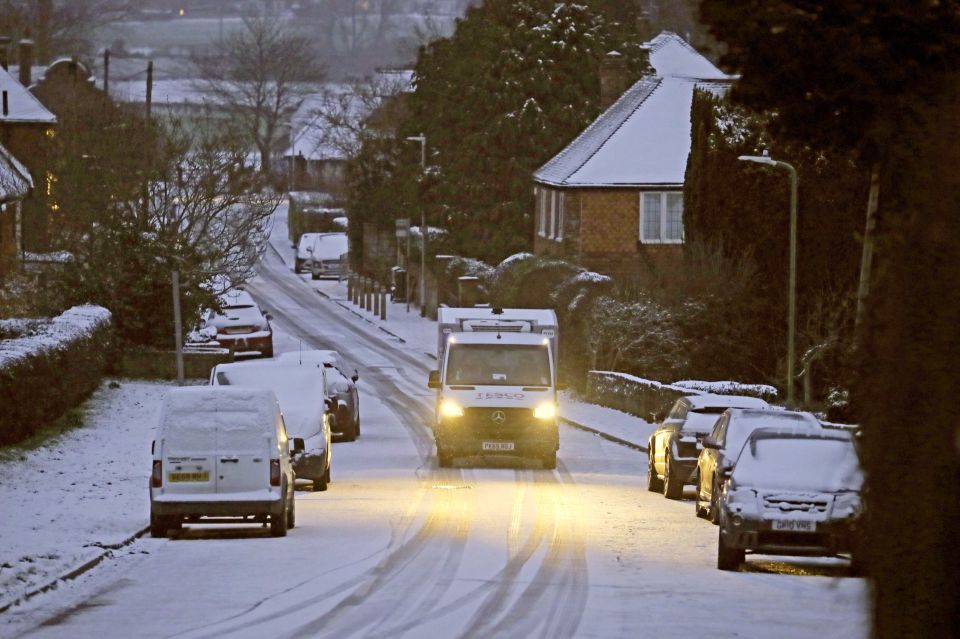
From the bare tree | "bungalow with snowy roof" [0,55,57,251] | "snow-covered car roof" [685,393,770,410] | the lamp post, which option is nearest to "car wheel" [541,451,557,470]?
"snow-covered car roof" [685,393,770,410]

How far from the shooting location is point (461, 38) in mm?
73562

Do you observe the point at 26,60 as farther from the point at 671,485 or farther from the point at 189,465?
the point at 189,465

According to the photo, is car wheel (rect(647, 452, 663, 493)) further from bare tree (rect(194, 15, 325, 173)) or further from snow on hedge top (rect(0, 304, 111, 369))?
bare tree (rect(194, 15, 325, 173))

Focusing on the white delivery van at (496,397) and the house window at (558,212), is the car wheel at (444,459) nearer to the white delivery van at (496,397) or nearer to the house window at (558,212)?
the white delivery van at (496,397)

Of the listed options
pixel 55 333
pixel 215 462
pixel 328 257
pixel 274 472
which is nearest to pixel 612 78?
pixel 328 257

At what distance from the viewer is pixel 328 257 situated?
289ft

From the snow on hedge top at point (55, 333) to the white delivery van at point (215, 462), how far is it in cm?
913

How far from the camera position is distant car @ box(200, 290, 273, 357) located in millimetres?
52500

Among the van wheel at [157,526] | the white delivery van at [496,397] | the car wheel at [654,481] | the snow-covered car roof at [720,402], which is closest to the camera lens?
the van wheel at [157,526]

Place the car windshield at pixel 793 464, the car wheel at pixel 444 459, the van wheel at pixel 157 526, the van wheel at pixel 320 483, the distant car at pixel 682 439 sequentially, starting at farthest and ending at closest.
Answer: the car wheel at pixel 444 459 < the van wheel at pixel 320 483 < the distant car at pixel 682 439 < the van wheel at pixel 157 526 < the car windshield at pixel 793 464

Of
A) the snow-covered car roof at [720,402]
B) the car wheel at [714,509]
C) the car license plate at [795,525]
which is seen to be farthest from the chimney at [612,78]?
the car license plate at [795,525]

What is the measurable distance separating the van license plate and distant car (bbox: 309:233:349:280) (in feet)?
185

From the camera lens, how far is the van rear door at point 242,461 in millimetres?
21078

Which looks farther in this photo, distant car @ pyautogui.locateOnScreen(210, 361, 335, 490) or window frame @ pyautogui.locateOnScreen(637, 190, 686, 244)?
window frame @ pyautogui.locateOnScreen(637, 190, 686, 244)
